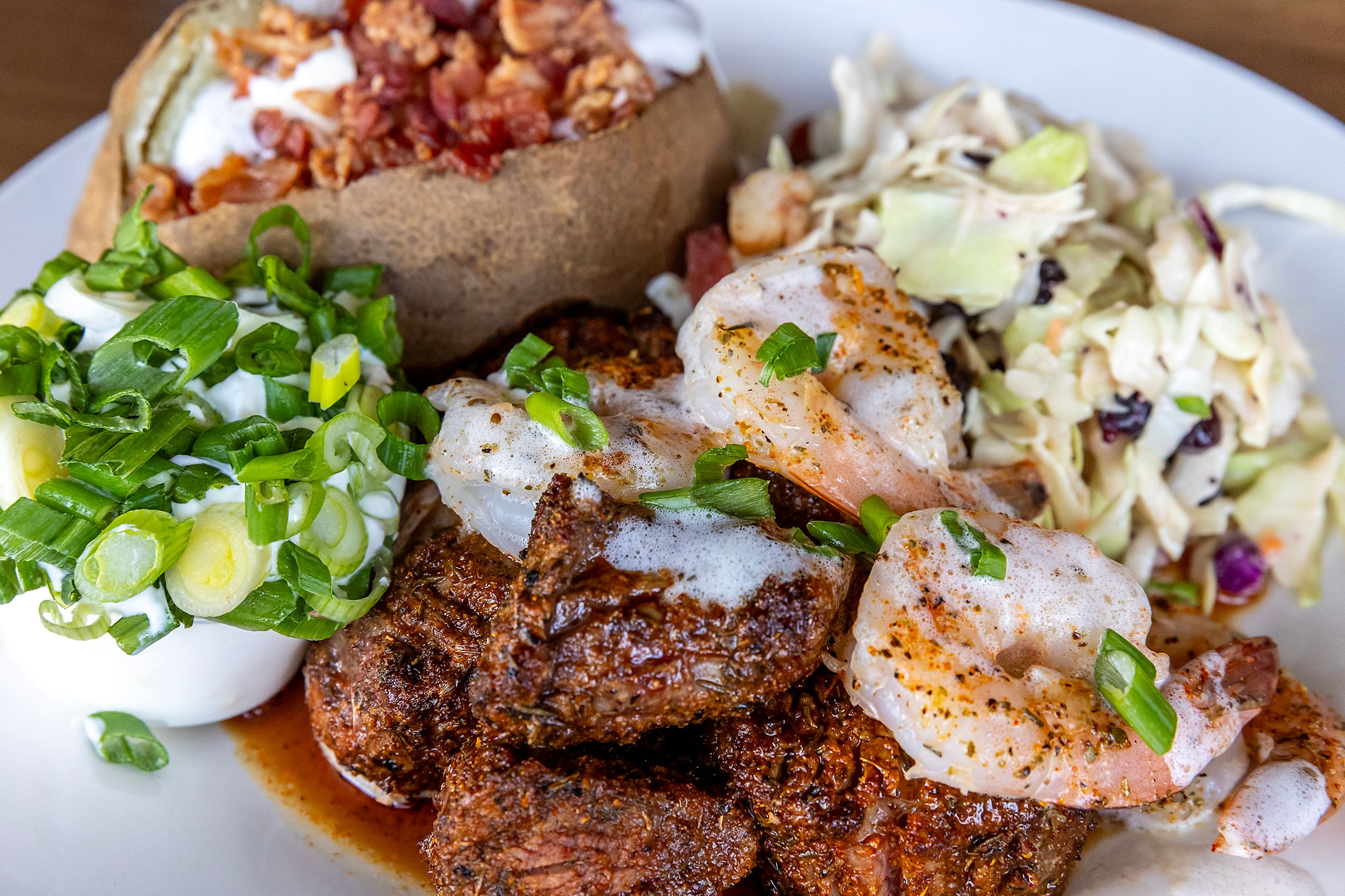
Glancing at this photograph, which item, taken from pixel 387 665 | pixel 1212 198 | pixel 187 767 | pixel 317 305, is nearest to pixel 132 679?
pixel 187 767

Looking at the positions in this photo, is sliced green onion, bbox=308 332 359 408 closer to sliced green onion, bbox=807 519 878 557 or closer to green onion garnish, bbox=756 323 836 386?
green onion garnish, bbox=756 323 836 386

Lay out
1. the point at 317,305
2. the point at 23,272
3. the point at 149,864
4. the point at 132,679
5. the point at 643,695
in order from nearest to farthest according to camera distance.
→ the point at 643,695 → the point at 149,864 → the point at 132,679 → the point at 317,305 → the point at 23,272

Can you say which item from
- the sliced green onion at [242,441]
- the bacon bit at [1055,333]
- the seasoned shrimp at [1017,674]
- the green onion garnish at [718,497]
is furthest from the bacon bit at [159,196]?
the bacon bit at [1055,333]

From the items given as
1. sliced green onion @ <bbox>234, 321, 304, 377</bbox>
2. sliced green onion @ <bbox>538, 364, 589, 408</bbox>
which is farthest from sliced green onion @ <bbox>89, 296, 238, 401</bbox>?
sliced green onion @ <bbox>538, 364, 589, 408</bbox>

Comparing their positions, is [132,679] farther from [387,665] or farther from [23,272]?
[23,272]

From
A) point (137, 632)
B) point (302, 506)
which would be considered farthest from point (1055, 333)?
point (137, 632)

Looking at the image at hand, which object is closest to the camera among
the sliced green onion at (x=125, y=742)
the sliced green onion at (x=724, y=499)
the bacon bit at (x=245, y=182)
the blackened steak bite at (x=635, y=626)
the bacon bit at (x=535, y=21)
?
the blackened steak bite at (x=635, y=626)

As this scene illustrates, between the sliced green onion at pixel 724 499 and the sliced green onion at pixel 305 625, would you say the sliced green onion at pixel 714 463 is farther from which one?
the sliced green onion at pixel 305 625
